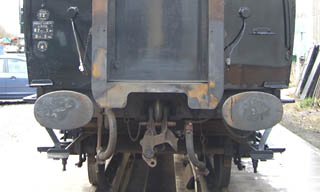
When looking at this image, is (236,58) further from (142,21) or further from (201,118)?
(142,21)

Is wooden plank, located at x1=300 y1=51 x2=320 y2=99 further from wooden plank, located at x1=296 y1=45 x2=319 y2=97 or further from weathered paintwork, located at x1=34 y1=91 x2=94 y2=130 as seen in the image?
weathered paintwork, located at x1=34 y1=91 x2=94 y2=130

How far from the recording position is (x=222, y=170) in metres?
5.39

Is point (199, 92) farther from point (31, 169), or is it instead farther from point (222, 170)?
point (31, 169)

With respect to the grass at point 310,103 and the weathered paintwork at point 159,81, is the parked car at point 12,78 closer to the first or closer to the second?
the grass at point 310,103

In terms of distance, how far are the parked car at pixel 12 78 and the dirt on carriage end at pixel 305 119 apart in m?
8.33

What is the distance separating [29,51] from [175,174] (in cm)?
342

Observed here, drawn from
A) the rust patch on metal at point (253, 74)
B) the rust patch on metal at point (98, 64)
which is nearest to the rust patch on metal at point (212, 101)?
the rust patch on metal at point (253, 74)

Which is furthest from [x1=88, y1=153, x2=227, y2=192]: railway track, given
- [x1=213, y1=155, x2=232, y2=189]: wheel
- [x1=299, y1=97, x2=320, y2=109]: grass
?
[x1=299, y1=97, x2=320, y2=109]: grass

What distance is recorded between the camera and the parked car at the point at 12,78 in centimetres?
1485

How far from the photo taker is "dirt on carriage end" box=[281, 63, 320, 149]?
10.6 meters

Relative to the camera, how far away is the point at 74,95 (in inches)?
156

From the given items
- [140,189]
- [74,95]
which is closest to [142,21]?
[74,95]

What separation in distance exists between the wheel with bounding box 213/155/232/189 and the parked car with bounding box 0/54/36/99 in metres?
10.4

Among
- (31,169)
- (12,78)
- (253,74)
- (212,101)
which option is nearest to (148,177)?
(31,169)
